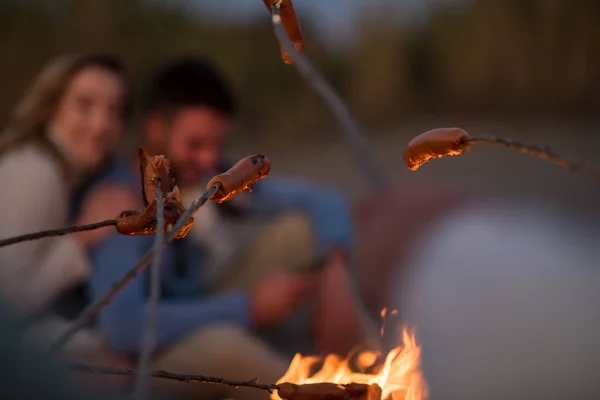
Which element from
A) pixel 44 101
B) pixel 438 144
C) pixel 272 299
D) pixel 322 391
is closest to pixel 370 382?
pixel 322 391

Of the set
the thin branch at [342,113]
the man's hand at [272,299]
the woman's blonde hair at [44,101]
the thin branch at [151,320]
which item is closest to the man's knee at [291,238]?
the thin branch at [342,113]

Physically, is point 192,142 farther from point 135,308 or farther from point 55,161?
point 135,308

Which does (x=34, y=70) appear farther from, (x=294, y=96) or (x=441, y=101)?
(x=441, y=101)

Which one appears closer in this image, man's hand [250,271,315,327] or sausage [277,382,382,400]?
sausage [277,382,382,400]

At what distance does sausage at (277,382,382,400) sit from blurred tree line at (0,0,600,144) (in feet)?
7.73

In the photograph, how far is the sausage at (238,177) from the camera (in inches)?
22.2

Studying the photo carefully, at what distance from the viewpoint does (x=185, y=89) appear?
148 cm

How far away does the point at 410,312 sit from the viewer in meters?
1.26

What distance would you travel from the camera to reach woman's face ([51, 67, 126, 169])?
1449 millimetres

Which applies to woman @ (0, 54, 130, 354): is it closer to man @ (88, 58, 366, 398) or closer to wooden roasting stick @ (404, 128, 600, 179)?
man @ (88, 58, 366, 398)

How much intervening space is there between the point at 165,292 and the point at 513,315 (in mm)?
746

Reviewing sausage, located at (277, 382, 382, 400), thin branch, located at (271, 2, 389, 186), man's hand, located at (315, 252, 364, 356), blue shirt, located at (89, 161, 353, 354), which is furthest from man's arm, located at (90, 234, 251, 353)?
sausage, located at (277, 382, 382, 400)

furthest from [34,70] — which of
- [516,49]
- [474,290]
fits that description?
[474,290]

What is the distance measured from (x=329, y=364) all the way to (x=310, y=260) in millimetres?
636
